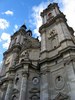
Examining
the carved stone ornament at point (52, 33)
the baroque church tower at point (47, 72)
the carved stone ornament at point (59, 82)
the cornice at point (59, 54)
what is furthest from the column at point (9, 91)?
the carved stone ornament at point (52, 33)

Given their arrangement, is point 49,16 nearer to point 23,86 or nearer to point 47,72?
point 47,72

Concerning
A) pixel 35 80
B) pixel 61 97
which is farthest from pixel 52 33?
pixel 61 97

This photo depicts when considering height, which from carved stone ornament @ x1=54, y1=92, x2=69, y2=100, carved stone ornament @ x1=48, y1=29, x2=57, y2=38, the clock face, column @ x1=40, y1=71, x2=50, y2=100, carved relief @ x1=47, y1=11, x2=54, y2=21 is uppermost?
carved relief @ x1=47, y1=11, x2=54, y2=21

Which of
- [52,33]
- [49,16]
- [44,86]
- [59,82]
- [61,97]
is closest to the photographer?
[61,97]

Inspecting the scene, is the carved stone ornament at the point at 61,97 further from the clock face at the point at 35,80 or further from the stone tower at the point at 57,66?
the clock face at the point at 35,80

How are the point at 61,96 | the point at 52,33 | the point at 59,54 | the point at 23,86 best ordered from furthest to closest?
the point at 52,33
the point at 59,54
the point at 23,86
the point at 61,96

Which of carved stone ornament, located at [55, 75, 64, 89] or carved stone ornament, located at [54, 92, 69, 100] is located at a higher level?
carved stone ornament, located at [55, 75, 64, 89]

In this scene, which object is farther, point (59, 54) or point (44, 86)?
point (59, 54)

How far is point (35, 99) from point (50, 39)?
1170cm

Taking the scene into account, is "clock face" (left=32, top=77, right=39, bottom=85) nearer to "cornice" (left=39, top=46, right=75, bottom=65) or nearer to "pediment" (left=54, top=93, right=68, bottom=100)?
"cornice" (left=39, top=46, right=75, bottom=65)

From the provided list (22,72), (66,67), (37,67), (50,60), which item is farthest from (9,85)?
(66,67)

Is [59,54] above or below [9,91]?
above

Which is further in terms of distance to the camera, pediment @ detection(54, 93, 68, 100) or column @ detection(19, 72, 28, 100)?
column @ detection(19, 72, 28, 100)

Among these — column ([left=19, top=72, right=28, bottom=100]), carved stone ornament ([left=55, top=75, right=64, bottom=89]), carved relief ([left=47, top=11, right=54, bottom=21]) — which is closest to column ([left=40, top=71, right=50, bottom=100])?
carved stone ornament ([left=55, top=75, right=64, bottom=89])
